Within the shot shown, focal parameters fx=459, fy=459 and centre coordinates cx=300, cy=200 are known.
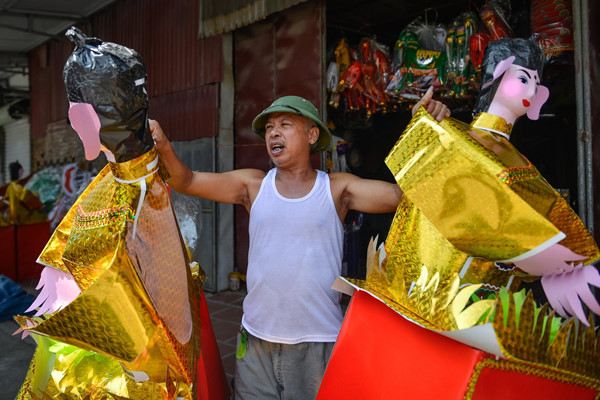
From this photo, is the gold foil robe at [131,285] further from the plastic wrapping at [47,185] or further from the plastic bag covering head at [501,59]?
the plastic wrapping at [47,185]

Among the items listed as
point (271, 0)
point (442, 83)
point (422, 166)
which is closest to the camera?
point (422, 166)

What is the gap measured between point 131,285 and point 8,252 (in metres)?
5.60

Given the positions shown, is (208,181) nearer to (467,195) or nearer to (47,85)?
(467,195)

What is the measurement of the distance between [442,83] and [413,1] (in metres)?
1.57

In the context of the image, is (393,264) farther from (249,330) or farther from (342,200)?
(249,330)

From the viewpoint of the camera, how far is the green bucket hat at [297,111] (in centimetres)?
181

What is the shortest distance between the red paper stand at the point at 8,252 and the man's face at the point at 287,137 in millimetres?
5277

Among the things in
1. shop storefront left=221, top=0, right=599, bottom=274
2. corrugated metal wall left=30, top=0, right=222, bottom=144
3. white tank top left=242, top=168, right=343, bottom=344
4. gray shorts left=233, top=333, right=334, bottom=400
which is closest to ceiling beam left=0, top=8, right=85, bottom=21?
corrugated metal wall left=30, top=0, right=222, bottom=144

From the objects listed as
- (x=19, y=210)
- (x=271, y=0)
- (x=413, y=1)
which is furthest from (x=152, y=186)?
(x=19, y=210)

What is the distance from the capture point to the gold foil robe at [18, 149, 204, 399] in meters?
1.17

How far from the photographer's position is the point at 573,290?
1.14 meters

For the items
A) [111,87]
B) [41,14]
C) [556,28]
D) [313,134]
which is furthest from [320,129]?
[41,14]

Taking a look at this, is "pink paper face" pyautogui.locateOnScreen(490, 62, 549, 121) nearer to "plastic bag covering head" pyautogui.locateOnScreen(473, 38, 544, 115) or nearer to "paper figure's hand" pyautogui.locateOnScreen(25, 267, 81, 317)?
"plastic bag covering head" pyautogui.locateOnScreen(473, 38, 544, 115)

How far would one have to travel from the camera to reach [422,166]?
1167 millimetres
